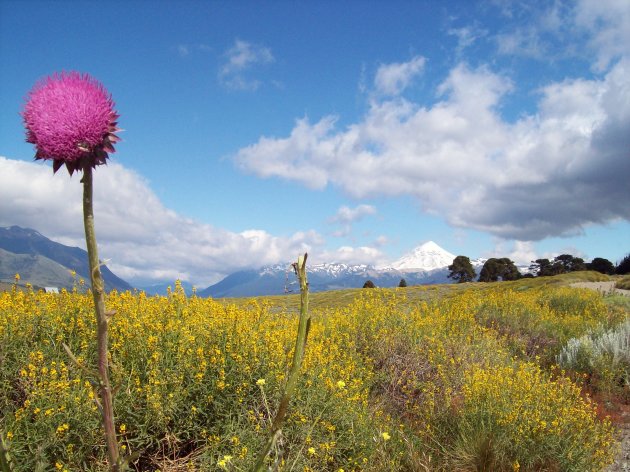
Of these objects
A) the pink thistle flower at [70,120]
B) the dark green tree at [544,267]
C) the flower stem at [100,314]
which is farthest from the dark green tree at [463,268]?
the flower stem at [100,314]

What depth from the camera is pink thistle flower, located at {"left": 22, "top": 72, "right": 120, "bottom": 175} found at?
1027mm

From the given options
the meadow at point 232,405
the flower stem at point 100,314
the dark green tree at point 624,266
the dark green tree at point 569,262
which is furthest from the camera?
the dark green tree at point 569,262

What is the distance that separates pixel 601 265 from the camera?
52.9 m

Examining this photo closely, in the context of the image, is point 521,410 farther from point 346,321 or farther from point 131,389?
point 131,389

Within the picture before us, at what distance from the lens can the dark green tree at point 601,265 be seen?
167 ft

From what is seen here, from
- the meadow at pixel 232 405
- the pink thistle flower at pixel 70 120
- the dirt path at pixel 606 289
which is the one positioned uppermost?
the pink thistle flower at pixel 70 120

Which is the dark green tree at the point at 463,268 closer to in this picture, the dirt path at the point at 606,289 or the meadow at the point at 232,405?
the dirt path at the point at 606,289

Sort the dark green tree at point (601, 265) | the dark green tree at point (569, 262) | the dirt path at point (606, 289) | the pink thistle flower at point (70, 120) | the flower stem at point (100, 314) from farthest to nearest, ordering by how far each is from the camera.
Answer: the dark green tree at point (569, 262)
the dark green tree at point (601, 265)
the dirt path at point (606, 289)
the pink thistle flower at point (70, 120)
the flower stem at point (100, 314)

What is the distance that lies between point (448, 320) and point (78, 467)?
7296mm

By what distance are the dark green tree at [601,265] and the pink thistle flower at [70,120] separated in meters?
59.6

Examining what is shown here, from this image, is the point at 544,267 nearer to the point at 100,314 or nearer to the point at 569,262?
the point at 569,262

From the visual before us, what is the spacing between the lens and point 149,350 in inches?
177

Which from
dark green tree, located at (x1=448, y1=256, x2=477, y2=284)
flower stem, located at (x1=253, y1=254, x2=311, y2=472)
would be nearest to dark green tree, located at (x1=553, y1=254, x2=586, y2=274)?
dark green tree, located at (x1=448, y1=256, x2=477, y2=284)

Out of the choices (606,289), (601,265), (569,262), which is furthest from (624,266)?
(606,289)
